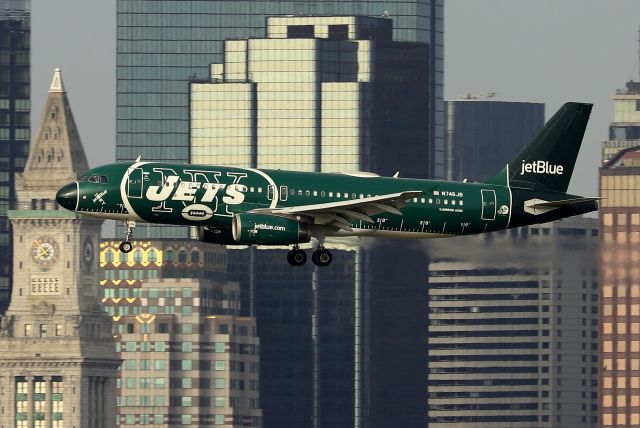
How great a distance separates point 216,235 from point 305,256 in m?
5.77

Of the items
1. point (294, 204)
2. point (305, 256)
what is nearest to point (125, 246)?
point (305, 256)

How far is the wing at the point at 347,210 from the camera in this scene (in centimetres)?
17750

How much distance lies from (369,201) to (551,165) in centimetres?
1767

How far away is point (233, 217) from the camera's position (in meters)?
178

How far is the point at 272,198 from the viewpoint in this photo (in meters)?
179

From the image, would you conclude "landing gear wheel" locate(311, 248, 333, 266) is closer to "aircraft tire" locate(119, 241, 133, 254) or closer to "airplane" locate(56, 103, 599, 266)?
"airplane" locate(56, 103, 599, 266)

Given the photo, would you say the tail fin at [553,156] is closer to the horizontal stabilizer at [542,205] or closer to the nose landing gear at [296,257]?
the horizontal stabilizer at [542,205]

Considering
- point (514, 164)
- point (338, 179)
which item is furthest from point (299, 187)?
point (514, 164)

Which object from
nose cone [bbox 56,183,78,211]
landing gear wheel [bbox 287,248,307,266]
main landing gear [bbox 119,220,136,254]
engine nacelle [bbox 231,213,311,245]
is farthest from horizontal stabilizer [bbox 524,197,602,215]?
nose cone [bbox 56,183,78,211]

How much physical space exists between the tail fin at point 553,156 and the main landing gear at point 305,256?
52.1 ft

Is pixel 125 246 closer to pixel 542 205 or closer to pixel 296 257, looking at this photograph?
pixel 296 257

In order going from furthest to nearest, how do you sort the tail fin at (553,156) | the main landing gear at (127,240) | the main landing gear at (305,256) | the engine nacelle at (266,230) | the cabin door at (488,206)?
the tail fin at (553,156) → the cabin door at (488,206) → the main landing gear at (305,256) → the engine nacelle at (266,230) → the main landing gear at (127,240)

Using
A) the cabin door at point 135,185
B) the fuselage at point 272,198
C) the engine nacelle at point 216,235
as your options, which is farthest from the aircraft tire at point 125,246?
the engine nacelle at point 216,235

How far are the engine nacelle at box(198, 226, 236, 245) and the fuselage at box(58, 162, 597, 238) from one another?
0.36m
